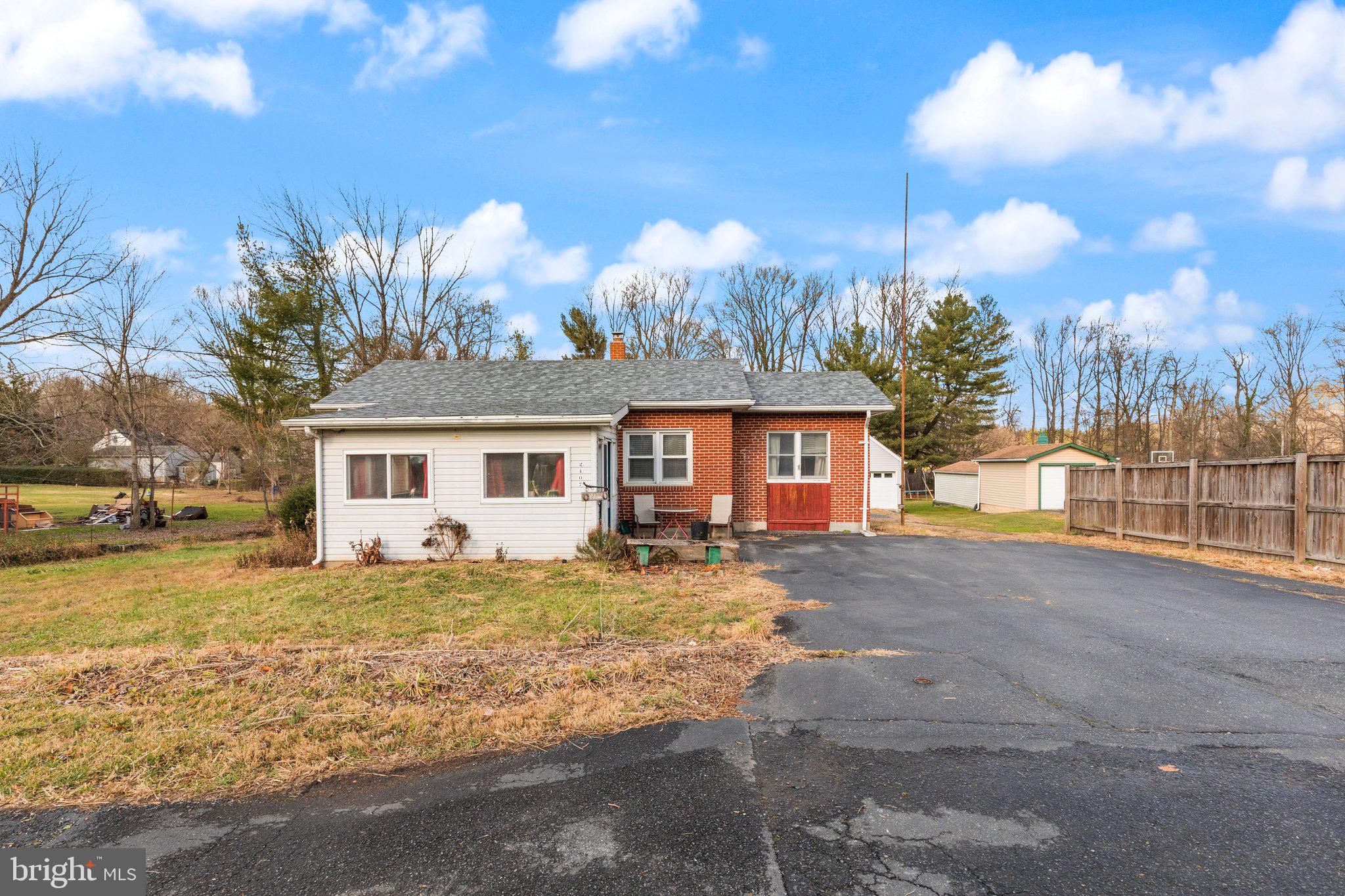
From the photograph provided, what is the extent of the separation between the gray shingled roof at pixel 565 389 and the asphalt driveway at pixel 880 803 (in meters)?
7.70

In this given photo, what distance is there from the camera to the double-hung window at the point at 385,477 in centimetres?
1109

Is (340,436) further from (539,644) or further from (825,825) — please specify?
(825,825)

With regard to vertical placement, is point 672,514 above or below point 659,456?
below

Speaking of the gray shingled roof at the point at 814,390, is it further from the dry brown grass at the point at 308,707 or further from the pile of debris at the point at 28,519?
the pile of debris at the point at 28,519

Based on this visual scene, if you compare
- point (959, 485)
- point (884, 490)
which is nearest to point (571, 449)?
point (884, 490)

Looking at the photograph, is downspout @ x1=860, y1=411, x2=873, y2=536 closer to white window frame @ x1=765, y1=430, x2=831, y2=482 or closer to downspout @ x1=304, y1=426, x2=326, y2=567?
white window frame @ x1=765, y1=430, x2=831, y2=482

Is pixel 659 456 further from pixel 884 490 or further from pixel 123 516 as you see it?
pixel 123 516

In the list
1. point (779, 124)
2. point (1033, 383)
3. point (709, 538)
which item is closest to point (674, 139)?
point (779, 124)

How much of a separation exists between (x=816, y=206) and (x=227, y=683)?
81.9ft

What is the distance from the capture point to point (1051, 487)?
2359 centimetres

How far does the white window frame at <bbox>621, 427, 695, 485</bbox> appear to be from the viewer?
1447 cm

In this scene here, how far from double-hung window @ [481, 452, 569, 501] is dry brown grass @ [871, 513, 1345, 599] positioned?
8.94 m

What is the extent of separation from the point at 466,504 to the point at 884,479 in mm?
19020

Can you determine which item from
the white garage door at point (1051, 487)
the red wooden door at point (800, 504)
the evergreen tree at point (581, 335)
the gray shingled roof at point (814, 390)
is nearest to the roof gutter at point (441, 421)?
the gray shingled roof at point (814, 390)
